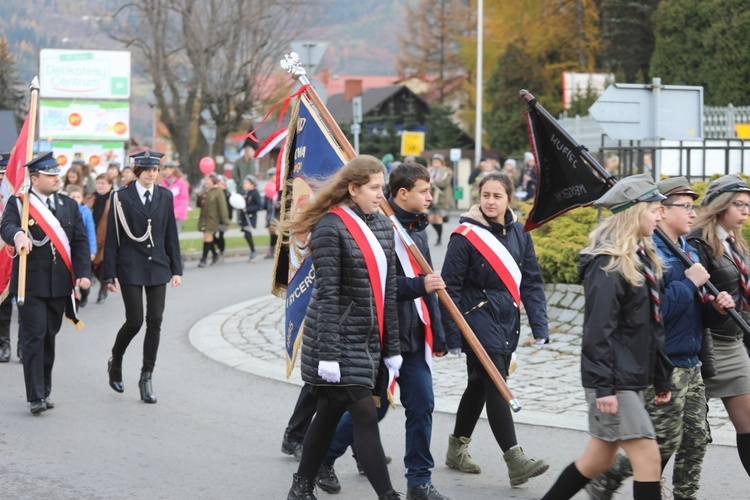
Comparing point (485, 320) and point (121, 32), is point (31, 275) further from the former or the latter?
point (121, 32)

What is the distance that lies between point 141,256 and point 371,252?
3.56 m

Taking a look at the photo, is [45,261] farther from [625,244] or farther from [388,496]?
[625,244]

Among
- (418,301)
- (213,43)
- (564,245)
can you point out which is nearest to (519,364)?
(564,245)

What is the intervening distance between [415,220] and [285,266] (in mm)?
1079

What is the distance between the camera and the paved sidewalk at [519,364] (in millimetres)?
7723

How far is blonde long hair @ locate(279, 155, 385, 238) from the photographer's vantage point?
538 cm

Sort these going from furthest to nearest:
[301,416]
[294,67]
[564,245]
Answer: [564,245] → [301,416] → [294,67]

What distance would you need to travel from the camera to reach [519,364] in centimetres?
955

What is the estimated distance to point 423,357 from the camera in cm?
592

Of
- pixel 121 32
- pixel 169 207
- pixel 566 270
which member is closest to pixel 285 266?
pixel 169 207

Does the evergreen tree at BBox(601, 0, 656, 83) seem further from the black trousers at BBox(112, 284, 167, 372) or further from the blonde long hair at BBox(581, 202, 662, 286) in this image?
the blonde long hair at BBox(581, 202, 662, 286)

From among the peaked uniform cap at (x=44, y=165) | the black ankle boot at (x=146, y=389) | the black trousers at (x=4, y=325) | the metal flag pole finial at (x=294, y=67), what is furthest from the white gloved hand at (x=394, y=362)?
the black trousers at (x=4, y=325)

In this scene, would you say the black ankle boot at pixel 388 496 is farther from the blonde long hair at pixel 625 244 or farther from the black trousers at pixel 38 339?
the black trousers at pixel 38 339

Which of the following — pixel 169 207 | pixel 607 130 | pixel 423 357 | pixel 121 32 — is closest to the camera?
pixel 423 357
